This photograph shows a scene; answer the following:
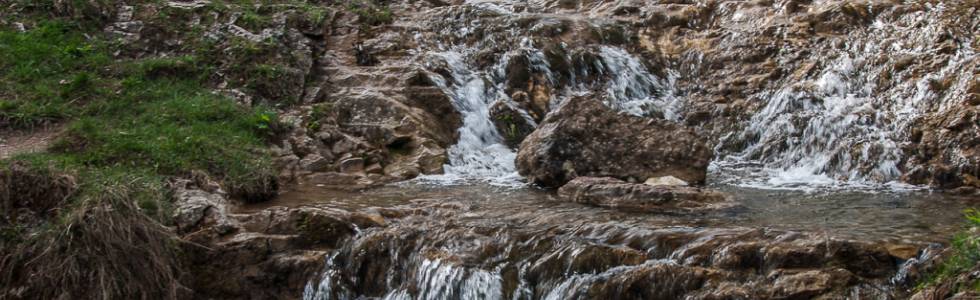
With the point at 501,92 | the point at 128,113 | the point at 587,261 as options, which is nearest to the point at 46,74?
the point at 128,113

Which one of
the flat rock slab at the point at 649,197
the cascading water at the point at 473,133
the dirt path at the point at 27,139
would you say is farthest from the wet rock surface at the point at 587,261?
the dirt path at the point at 27,139

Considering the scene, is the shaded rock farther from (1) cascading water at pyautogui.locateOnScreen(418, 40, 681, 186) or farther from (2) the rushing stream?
(1) cascading water at pyautogui.locateOnScreen(418, 40, 681, 186)

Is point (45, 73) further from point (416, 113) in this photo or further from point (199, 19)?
point (416, 113)

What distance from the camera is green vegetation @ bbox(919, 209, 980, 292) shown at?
4449mm

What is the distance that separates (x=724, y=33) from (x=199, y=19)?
805 centimetres

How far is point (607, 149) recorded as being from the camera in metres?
9.16

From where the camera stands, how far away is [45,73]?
1089 centimetres

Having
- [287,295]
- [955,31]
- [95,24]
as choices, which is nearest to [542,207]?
[287,295]

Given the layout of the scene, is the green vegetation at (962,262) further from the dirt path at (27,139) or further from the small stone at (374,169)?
the dirt path at (27,139)

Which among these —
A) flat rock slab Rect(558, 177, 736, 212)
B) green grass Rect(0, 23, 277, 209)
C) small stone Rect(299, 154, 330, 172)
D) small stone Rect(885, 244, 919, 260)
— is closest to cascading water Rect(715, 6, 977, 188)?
flat rock slab Rect(558, 177, 736, 212)

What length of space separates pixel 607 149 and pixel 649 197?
168cm

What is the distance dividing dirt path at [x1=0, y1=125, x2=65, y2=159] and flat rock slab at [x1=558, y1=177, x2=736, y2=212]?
571 centimetres

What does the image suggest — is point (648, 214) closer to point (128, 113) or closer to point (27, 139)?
point (128, 113)

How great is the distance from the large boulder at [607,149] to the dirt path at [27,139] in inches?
203
